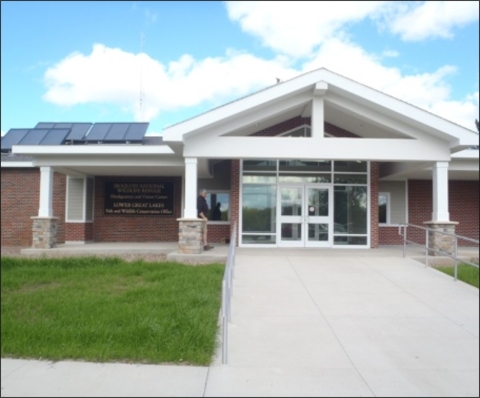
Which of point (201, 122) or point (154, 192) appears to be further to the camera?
point (154, 192)

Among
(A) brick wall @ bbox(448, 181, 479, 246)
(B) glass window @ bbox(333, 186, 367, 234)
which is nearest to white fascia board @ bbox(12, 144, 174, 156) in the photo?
(B) glass window @ bbox(333, 186, 367, 234)

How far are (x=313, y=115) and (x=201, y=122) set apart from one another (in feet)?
9.66

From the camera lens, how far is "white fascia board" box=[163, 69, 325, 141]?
1002 centimetres

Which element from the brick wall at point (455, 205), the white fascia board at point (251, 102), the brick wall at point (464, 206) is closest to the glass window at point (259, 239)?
the white fascia board at point (251, 102)

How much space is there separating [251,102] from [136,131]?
23.9ft

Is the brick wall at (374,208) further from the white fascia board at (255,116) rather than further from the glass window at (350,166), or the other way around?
the white fascia board at (255,116)

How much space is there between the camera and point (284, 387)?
11.6ft

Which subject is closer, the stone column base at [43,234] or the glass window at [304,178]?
the stone column base at [43,234]

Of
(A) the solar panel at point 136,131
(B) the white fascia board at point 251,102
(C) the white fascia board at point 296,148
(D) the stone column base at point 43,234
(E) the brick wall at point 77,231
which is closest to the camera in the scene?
(B) the white fascia board at point 251,102

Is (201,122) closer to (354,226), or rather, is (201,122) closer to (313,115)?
(313,115)

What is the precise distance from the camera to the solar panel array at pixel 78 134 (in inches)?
581

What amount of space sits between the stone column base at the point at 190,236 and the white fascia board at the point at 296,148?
67.3 inches

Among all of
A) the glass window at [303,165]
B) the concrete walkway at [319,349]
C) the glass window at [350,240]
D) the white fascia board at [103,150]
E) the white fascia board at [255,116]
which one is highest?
the white fascia board at [255,116]

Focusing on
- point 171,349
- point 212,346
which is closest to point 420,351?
point 212,346
